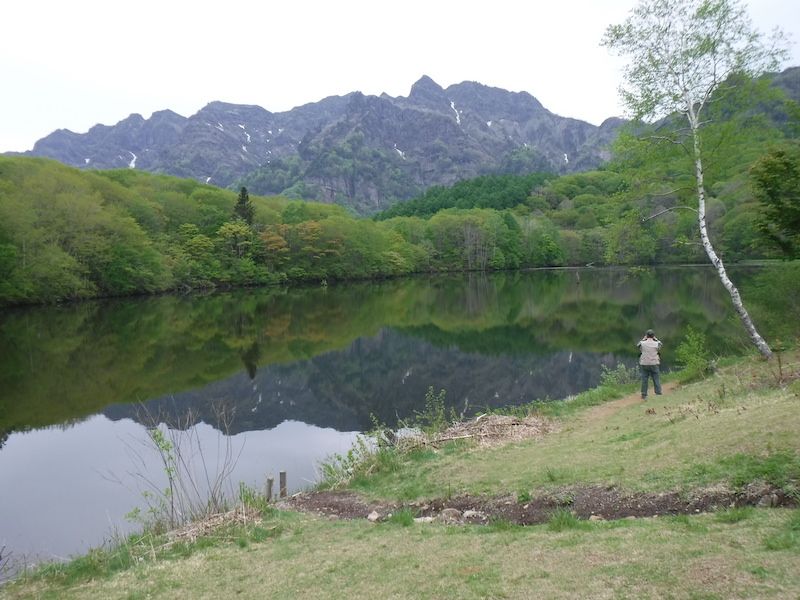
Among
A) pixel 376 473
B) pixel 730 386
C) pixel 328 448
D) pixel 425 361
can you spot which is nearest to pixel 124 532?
pixel 376 473

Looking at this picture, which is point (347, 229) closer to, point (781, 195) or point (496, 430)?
point (496, 430)

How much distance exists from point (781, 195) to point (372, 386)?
19.8 meters

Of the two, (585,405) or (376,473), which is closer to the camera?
(376,473)

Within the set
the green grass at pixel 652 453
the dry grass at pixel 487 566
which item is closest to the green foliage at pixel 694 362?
the green grass at pixel 652 453

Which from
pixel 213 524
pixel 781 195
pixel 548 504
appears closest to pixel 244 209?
pixel 781 195

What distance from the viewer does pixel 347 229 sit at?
11162 cm

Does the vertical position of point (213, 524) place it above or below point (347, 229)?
below

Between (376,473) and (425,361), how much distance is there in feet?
65.5

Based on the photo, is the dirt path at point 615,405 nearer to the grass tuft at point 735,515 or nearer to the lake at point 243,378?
the lake at point 243,378

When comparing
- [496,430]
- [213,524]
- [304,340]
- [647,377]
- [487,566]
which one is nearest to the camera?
[487,566]

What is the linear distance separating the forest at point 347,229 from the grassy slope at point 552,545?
8.21 metres

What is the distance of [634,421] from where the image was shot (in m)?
15.7

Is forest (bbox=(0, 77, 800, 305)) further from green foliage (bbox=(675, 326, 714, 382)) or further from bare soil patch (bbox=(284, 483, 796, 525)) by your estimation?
bare soil patch (bbox=(284, 483, 796, 525))

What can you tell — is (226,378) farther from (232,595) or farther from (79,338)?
(232,595)
